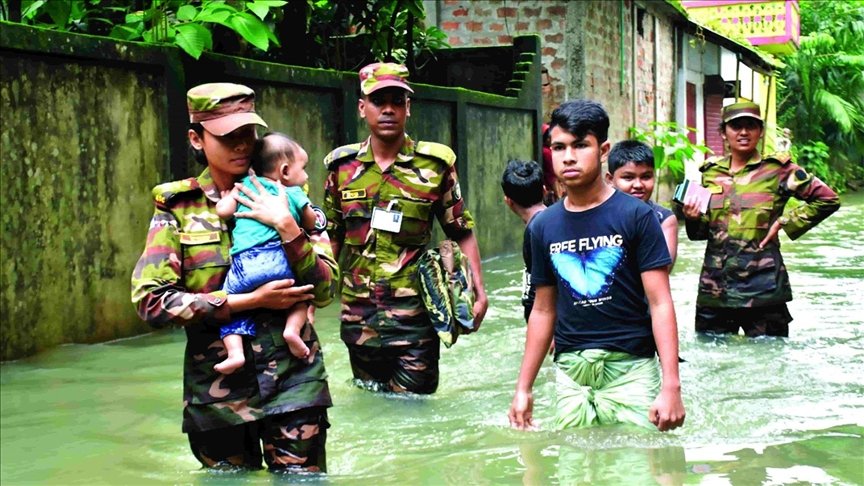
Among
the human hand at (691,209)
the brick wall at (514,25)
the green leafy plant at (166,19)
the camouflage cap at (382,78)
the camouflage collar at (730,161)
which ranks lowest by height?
the human hand at (691,209)

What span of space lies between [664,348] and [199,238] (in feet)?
5.64

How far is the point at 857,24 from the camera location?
Result: 3594 cm

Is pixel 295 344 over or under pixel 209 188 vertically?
under

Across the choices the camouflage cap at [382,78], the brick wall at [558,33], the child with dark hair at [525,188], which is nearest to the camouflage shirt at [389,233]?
the camouflage cap at [382,78]

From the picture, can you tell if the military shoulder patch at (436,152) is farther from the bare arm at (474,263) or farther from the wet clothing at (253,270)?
the wet clothing at (253,270)

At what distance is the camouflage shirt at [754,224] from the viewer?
7.78m

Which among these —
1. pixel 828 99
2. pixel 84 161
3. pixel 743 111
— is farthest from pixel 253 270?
pixel 828 99

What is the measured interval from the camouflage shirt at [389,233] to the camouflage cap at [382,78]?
331mm

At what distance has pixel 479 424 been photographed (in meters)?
6.04

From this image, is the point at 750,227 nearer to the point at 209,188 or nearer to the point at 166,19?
the point at 166,19

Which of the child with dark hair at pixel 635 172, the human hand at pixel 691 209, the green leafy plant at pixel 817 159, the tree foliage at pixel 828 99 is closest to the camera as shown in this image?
the child with dark hair at pixel 635 172

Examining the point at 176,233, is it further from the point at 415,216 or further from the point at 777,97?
the point at 777,97

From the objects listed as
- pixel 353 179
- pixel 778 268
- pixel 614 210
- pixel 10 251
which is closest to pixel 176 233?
pixel 614 210

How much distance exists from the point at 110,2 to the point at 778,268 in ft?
19.1
